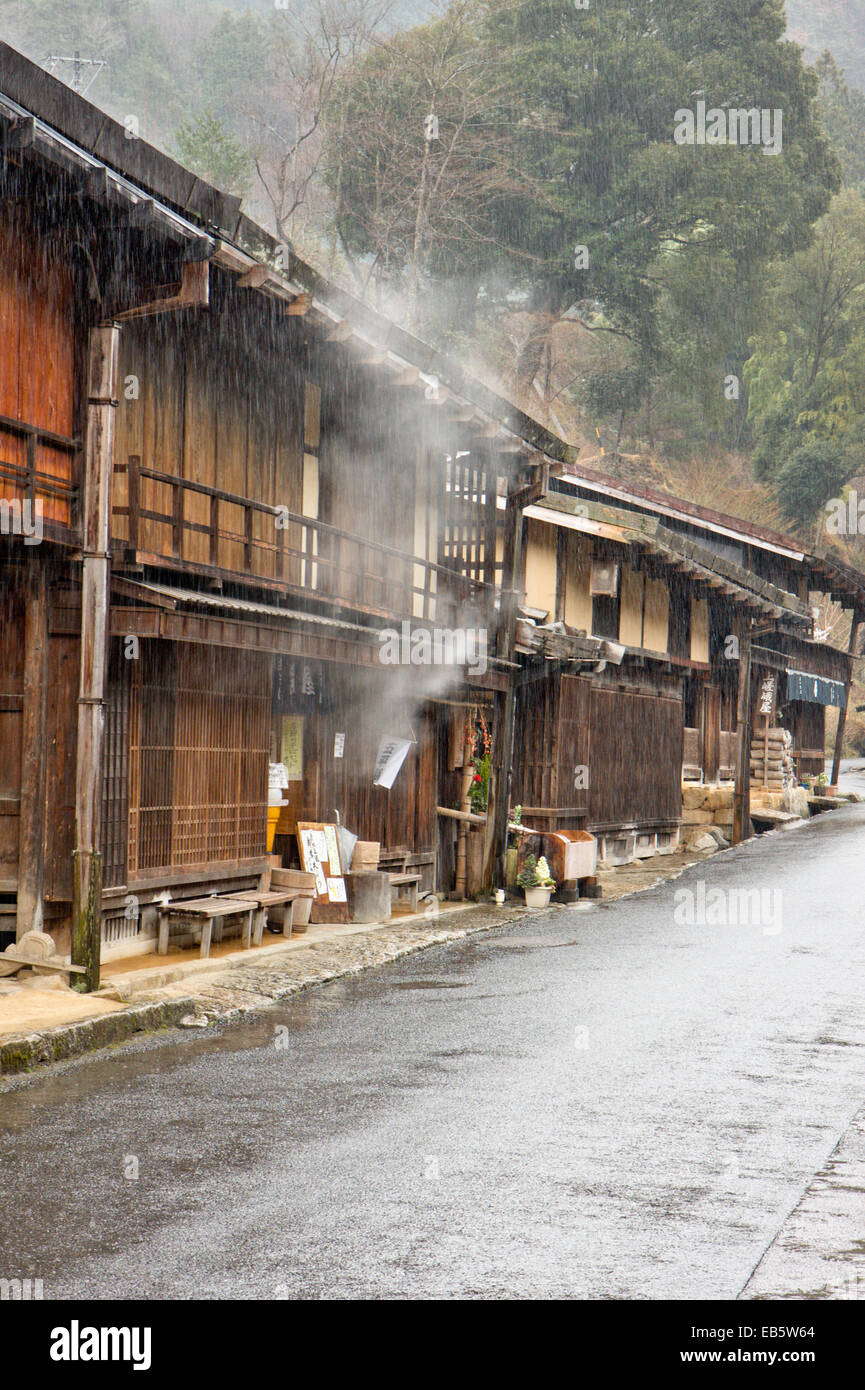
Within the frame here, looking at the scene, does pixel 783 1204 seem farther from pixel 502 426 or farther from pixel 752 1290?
pixel 502 426

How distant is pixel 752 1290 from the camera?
507 cm

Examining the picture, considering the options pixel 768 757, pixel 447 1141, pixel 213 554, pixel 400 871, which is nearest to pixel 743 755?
pixel 768 757

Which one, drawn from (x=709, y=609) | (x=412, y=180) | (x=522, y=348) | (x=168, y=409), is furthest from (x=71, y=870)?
(x=522, y=348)

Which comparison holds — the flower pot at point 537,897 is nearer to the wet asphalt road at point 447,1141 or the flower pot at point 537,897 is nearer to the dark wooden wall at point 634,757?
the dark wooden wall at point 634,757

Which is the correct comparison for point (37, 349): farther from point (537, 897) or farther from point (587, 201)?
point (587, 201)

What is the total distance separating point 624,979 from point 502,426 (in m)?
8.21

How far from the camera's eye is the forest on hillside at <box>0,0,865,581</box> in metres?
40.9

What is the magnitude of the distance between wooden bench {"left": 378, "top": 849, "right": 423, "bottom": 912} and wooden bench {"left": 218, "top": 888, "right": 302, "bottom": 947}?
96.5 inches

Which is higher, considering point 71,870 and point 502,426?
point 502,426

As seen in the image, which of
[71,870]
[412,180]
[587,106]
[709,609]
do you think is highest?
[587,106]

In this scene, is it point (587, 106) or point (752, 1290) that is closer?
point (752, 1290)

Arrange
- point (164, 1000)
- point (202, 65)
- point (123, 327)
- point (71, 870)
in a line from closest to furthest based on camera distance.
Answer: point (164, 1000) → point (71, 870) → point (123, 327) → point (202, 65)

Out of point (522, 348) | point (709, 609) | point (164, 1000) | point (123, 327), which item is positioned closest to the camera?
point (164, 1000)

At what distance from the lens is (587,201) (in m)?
44.3
